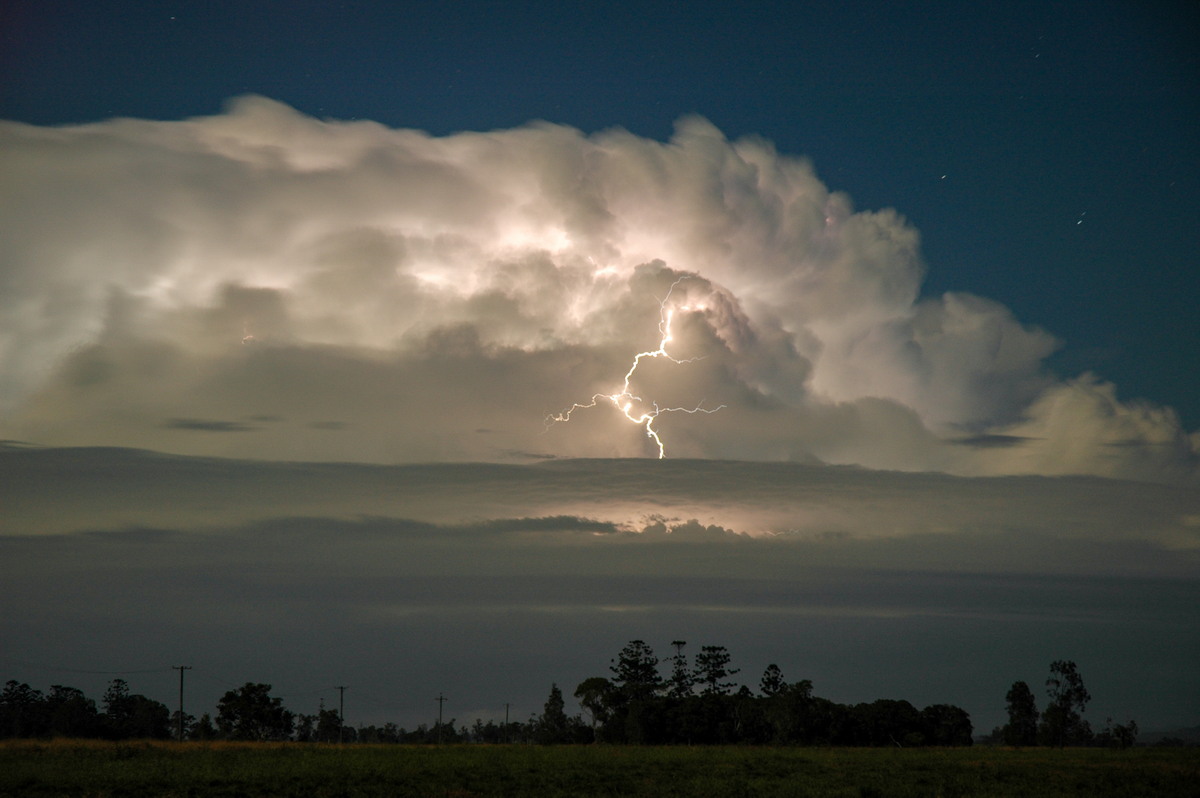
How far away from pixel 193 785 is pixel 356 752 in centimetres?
1441

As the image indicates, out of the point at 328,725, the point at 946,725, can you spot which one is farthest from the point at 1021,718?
the point at 328,725

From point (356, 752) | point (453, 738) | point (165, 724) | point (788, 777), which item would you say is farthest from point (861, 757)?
point (453, 738)

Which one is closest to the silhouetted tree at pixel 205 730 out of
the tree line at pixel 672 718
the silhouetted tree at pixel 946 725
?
the tree line at pixel 672 718

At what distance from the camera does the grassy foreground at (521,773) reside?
128 feet

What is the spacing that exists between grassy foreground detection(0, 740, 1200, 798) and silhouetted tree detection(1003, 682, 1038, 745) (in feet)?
199

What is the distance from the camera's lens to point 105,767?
1636 inches

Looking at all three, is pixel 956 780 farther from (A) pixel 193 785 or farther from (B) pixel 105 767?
(B) pixel 105 767

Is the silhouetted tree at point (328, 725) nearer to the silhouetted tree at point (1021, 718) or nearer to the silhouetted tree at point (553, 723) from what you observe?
the silhouetted tree at point (553, 723)

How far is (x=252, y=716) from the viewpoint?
89.6 meters

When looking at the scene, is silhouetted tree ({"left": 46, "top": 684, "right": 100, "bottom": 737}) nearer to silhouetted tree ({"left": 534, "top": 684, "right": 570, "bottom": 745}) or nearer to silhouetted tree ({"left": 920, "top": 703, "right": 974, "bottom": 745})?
silhouetted tree ({"left": 534, "top": 684, "right": 570, "bottom": 745})

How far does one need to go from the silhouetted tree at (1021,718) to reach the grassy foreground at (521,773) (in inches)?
2392

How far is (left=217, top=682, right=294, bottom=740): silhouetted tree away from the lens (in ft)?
293

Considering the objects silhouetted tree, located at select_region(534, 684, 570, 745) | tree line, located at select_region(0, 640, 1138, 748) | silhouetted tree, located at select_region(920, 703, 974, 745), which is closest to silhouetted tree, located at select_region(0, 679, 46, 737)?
tree line, located at select_region(0, 640, 1138, 748)

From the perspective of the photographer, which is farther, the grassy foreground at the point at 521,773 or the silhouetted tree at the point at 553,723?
the silhouetted tree at the point at 553,723
